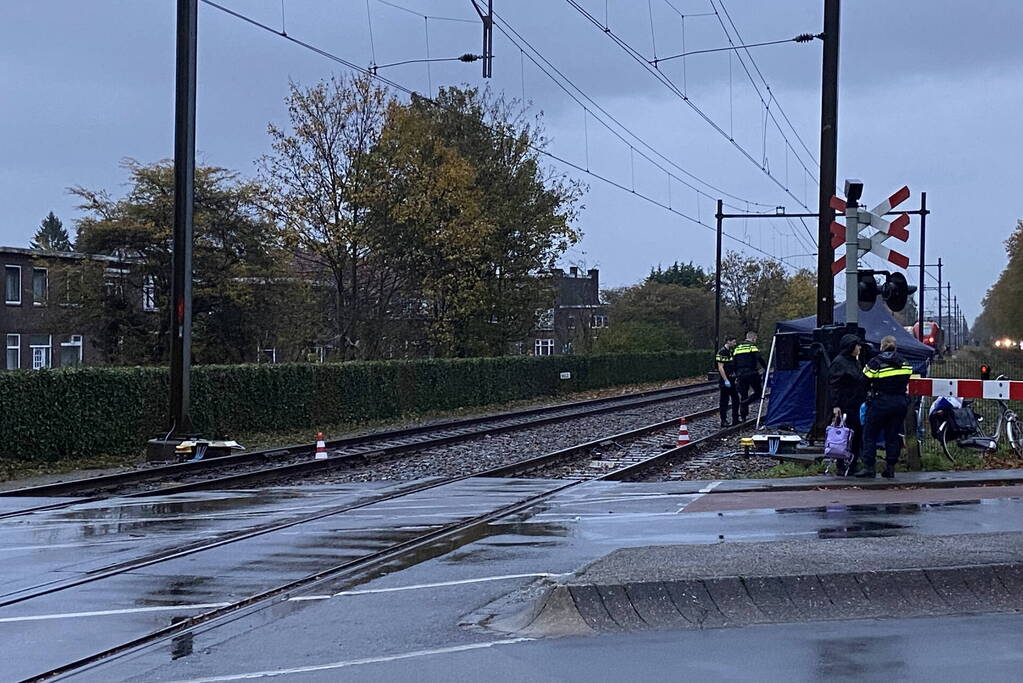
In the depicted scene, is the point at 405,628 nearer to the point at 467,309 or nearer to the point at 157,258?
the point at 157,258

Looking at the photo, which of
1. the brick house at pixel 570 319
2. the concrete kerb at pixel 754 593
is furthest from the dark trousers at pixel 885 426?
the brick house at pixel 570 319

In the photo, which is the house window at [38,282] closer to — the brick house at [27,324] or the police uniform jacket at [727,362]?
the brick house at [27,324]

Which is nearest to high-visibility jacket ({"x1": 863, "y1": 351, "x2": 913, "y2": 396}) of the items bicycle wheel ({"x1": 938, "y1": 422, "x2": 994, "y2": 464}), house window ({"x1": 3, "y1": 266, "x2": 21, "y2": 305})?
bicycle wheel ({"x1": 938, "y1": 422, "x2": 994, "y2": 464})

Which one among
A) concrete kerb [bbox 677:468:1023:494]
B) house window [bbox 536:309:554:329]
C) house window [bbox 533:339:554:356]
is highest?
house window [bbox 536:309:554:329]

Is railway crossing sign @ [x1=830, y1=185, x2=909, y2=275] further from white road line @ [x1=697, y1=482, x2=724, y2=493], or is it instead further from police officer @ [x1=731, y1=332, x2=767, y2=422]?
police officer @ [x1=731, y1=332, x2=767, y2=422]

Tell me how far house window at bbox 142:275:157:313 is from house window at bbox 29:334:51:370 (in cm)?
1335

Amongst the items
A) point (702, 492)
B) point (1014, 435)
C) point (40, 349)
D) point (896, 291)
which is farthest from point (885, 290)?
point (40, 349)

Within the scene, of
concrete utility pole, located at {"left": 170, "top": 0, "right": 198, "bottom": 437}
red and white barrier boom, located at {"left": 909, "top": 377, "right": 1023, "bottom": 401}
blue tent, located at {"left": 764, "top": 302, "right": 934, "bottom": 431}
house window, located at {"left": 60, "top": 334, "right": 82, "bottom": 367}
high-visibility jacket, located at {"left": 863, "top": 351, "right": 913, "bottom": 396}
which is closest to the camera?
high-visibility jacket, located at {"left": 863, "top": 351, "right": 913, "bottom": 396}

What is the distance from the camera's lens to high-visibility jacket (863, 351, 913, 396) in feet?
47.8

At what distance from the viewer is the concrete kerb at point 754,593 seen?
25.0 feet

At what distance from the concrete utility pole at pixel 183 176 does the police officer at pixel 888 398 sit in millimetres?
11926

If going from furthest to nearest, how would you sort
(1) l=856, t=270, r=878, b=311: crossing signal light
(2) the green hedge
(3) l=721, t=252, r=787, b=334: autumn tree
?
(3) l=721, t=252, r=787, b=334: autumn tree, (2) the green hedge, (1) l=856, t=270, r=878, b=311: crossing signal light

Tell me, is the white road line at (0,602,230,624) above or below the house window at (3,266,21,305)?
below

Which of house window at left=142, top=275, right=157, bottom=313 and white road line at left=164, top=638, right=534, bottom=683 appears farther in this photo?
house window at left=142, top=275, right=157, bottom=313
